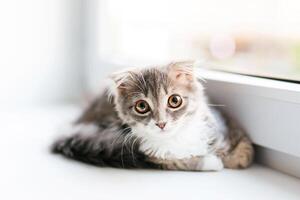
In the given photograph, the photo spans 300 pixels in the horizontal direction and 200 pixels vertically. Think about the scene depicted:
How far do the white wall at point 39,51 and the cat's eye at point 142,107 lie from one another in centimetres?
89

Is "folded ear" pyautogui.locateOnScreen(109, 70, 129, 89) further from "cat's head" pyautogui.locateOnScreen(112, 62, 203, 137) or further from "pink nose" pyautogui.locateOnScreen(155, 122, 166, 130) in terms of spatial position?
"pink nose" pyautogui.locateOnScreen(155, 122, 166, 130)

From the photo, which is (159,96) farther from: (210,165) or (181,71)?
(210,165)

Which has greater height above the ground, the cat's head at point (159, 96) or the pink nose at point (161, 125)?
the cat's head at point (159, 96)

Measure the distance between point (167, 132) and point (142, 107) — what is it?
10 cm

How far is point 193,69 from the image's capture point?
1002 mm

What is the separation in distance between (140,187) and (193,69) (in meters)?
0.35

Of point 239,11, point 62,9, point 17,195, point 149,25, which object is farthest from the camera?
point 62,9

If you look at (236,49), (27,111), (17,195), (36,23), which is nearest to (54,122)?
(27,111)

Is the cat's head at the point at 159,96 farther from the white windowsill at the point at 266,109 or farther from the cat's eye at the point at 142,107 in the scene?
the white windowsill at the point at 266,109

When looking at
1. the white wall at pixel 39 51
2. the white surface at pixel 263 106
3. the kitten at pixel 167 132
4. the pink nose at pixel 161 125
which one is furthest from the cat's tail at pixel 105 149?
the white wall at pixel 39 51

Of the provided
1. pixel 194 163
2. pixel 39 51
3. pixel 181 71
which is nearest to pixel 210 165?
pixel 194 163

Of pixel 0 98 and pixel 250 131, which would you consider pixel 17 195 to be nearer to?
pixel 250 131

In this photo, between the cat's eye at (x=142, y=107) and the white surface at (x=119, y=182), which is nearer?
the white surface at (x=119, y=182)

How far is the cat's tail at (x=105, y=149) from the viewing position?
1000 millimetres
